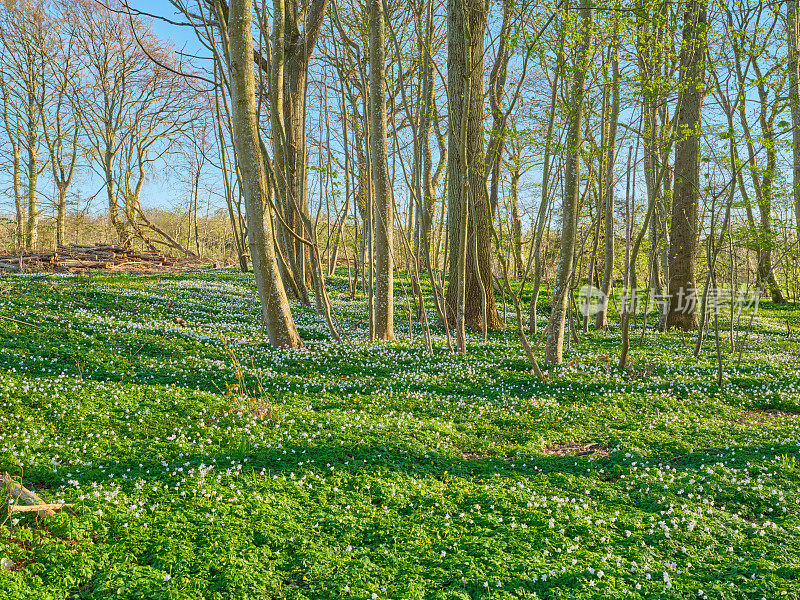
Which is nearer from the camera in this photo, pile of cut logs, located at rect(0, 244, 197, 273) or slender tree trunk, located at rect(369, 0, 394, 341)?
slender tree trunk, located at rect(369, 0, 394, 341)

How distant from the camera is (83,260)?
23047 millimetres

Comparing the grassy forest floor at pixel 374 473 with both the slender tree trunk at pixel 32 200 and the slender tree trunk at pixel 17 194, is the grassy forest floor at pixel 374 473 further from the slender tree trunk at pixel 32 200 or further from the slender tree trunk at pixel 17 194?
the slender tree trunk at pixel 17 194

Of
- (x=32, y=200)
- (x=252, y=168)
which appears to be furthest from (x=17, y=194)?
(x=252, y=168)

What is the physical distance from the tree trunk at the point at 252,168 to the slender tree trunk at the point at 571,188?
19.2 feet

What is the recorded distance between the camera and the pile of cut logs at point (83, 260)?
20125mm

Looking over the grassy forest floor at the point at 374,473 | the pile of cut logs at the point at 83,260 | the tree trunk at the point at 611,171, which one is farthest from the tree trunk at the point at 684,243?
the pile of cut logs at the point at 83,260

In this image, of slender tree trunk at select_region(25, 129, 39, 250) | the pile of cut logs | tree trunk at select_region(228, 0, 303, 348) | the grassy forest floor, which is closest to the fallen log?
the grassy forest floor

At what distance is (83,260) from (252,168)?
18.6 m

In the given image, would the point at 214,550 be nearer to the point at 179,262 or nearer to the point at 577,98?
the point at 577,98

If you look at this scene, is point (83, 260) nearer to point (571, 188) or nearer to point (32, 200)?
point (32, 200)

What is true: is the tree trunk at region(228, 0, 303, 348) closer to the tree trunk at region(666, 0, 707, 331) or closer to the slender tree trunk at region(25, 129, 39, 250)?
the tree trunk at region(666, 0, 707, 331)

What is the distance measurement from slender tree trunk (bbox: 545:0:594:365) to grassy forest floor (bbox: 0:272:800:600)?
102 cm

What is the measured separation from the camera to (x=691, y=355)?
12.5 meters

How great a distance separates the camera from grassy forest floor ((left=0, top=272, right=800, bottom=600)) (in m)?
3.70
